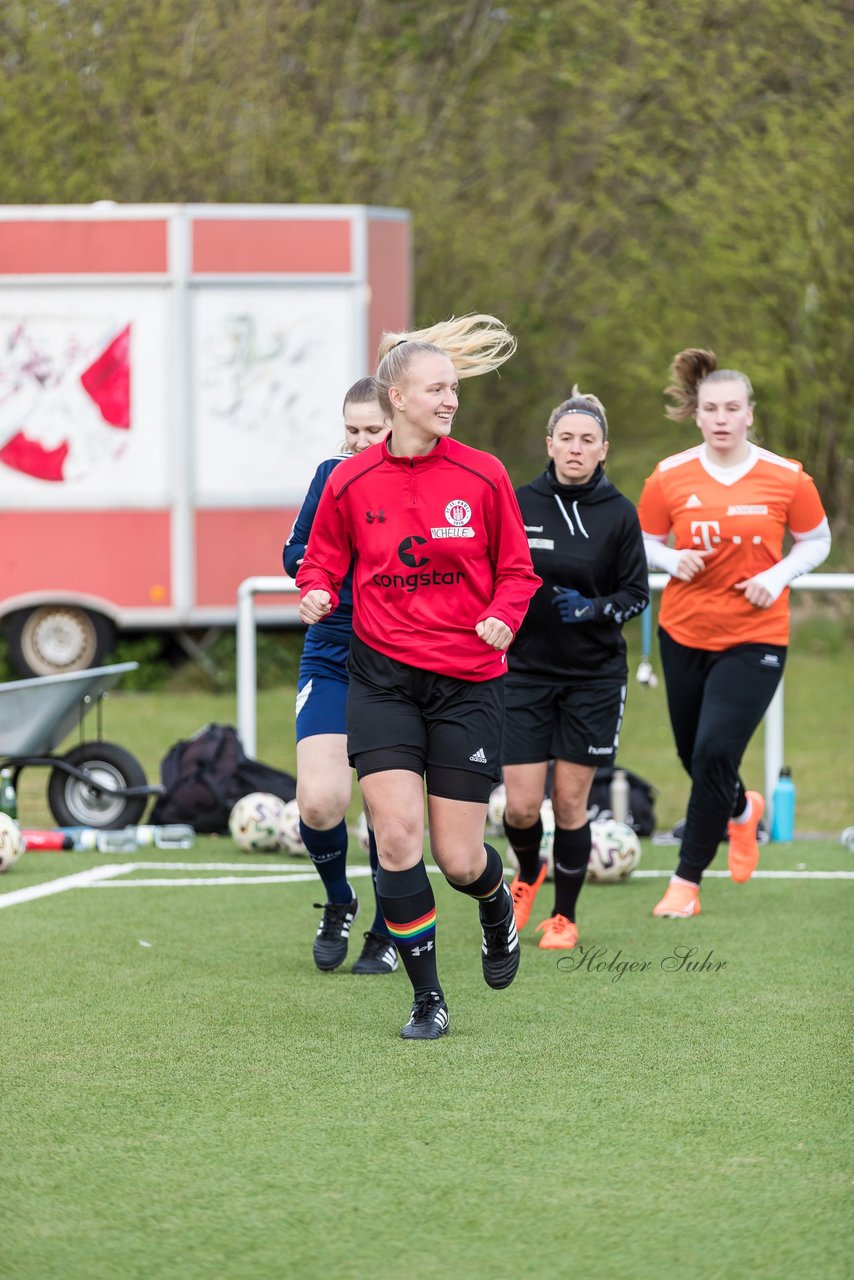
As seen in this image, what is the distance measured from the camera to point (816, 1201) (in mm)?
3816

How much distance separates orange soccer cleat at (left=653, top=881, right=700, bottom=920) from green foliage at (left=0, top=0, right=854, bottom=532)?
39.8ft

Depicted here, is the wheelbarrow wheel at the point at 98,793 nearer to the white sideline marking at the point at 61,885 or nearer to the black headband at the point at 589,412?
the white sideline marking at the point at 61,885

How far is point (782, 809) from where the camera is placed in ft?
31.1

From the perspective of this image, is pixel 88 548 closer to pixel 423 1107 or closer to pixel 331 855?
pixel 331 855

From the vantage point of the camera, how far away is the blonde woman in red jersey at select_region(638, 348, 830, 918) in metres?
7.11

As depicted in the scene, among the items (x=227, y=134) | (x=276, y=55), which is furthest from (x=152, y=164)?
(x=276, y=55)

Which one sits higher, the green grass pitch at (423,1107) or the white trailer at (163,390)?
the white trailer at (163,390)

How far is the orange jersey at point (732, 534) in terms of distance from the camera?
23.5ft

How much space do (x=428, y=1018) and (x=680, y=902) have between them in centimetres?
227

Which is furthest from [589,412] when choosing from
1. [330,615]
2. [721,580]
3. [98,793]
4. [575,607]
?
[98,793]

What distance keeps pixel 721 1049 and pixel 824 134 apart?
1509cm

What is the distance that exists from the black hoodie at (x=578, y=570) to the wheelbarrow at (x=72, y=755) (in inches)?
112

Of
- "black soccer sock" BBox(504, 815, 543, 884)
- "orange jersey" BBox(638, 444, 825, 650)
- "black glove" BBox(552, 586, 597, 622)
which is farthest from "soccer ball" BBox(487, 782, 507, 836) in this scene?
"black glove" BBox(552, 586, 597, 622)

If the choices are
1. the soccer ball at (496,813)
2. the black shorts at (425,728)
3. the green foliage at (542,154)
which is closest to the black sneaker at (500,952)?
the black shorts at (425,728)
